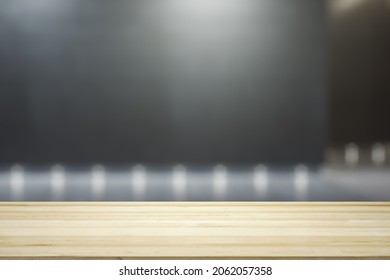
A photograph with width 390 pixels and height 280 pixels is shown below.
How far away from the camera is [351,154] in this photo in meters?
7.74

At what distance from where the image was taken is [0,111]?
588 cm

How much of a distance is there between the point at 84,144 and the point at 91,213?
3002 millimetres

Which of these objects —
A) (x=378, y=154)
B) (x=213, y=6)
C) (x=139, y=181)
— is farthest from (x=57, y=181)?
(x=378, y=154)

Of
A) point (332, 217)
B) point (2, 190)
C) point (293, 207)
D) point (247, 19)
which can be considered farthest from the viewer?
Answer: point (247, 19)

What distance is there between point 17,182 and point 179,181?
146 centimetres

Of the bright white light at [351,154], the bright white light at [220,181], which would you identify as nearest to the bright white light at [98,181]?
the bright white light at [220,181]

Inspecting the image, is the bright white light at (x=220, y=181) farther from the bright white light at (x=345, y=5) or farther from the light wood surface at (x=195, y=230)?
the bright white light at (x=345, y=5)

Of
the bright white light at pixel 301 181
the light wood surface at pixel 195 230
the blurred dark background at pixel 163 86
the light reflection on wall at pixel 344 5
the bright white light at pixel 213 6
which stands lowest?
the light wood surface at pixel 195 230

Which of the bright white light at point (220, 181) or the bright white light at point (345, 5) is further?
the bright white light at point (345, 5)

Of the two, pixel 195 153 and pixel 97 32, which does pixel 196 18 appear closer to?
pixel 97 32

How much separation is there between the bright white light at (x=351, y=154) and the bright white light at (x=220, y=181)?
5.81ft

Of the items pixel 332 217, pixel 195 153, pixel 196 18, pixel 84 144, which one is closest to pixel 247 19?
pixel 196 18

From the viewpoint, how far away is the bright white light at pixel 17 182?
153 inches

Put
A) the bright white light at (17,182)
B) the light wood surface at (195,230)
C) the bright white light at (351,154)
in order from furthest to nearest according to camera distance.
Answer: the bright white light at (351,154) < the bright white light at (17,182) < the light wood surface at (195,230)
